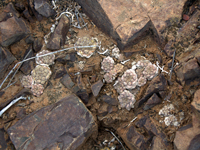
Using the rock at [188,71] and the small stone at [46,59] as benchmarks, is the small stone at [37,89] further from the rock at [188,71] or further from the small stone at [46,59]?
the rock at [188,71]

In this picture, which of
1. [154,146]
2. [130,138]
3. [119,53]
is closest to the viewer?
[154,146]

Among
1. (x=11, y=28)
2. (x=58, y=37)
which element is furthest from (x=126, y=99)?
(x=11, y=28)

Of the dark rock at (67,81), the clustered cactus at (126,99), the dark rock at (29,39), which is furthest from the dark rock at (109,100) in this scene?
the dark rock at (29,39)

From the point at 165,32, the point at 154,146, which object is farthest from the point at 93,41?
the point at 154,146

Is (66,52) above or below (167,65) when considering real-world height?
above

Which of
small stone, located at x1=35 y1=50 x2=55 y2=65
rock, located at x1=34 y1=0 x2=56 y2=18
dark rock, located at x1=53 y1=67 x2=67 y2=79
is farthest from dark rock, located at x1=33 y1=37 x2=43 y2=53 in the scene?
dark rock, located at x1=53 y1=67 x2=67 y2=79

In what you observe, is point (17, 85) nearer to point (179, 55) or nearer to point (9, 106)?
point (9, 106)

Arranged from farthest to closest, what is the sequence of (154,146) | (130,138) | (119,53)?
(119,53) → (130,138) → (154,146)
